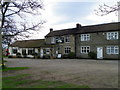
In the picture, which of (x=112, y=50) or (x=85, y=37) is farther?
(x=85, y=37)

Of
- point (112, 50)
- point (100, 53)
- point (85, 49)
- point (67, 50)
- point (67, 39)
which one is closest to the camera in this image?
point (112, 50)

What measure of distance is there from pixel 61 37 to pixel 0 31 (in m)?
22.9

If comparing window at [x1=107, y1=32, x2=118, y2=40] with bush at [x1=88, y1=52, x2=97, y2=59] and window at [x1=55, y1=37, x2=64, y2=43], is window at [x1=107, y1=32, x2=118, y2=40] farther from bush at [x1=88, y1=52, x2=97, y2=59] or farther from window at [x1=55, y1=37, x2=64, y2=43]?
window at [x1=55, y1=37, x2=64, y2=43]

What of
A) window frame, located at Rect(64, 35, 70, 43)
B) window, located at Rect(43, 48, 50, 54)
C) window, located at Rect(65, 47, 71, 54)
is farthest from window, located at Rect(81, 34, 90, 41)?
window, located at Rect(43, 48, 50, 54)

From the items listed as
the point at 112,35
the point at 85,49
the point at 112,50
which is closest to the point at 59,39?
the point at 85,49

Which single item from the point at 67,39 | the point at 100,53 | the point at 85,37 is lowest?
the point at 100,53

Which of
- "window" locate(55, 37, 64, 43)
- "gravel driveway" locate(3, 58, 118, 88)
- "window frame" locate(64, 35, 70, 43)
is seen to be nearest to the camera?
"gravel driveway" locate(3, 58, 118, 88)

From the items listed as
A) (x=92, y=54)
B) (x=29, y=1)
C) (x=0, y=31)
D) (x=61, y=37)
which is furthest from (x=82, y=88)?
(x=61, y=37)

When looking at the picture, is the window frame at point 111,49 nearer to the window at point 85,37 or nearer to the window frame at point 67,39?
the window at point 85,37

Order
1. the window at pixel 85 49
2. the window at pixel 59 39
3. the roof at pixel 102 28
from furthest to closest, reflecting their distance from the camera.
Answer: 1. the window at pixel 59 39
2. the window at pixel 85 49
3. the roof at pixel 102 28

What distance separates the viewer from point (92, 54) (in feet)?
90.6

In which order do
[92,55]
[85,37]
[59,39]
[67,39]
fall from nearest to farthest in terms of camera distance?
[92,55] < [85,37] < [67,39] < [59,39]

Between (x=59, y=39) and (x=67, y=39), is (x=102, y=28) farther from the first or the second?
(x=59, y=39)

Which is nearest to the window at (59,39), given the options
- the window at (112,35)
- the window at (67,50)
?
the window at (67,50)
